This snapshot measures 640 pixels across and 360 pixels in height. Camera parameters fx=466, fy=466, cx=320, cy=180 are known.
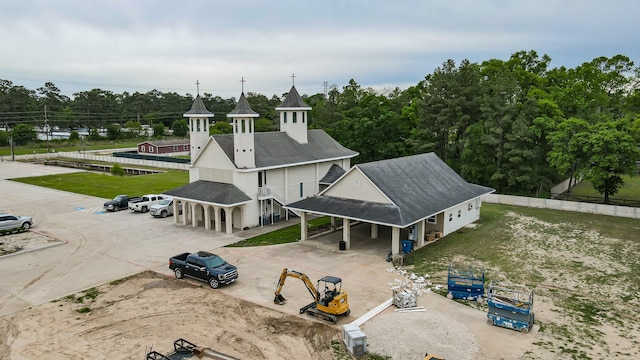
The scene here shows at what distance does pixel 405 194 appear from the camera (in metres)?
27.3

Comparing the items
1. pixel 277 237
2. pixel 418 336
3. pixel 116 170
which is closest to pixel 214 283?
pixel 277 237

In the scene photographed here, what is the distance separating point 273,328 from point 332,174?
22.8 metres

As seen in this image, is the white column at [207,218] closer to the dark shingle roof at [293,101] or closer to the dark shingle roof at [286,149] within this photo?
the dark shingle roof at [286,149]

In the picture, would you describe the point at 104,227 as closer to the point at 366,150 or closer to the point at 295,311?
the point at 295,311

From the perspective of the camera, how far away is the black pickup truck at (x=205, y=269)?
20.9 m

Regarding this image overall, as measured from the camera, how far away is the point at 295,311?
60.2 ft

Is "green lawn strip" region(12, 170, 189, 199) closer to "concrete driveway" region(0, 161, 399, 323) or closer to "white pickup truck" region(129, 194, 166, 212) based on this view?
"white pickup truck" region(129, 194, 166, 212)

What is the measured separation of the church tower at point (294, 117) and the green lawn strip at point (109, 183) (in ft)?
51.1

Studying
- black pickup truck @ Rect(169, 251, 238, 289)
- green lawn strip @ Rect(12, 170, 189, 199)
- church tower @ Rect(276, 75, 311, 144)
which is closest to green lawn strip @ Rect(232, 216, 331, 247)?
black pickup truck @ Rect(169, 251, 238, 289)

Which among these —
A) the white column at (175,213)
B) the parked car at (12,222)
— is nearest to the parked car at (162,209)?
the white column at (175,213)

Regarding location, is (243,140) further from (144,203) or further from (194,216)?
(144,203)

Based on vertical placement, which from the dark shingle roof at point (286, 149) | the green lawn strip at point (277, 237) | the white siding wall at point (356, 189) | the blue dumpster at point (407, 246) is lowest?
the green lawn strip at point (277, 237)

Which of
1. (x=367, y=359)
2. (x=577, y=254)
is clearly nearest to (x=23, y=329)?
(x=367, y=359)

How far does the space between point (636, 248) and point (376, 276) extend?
16177 mm
